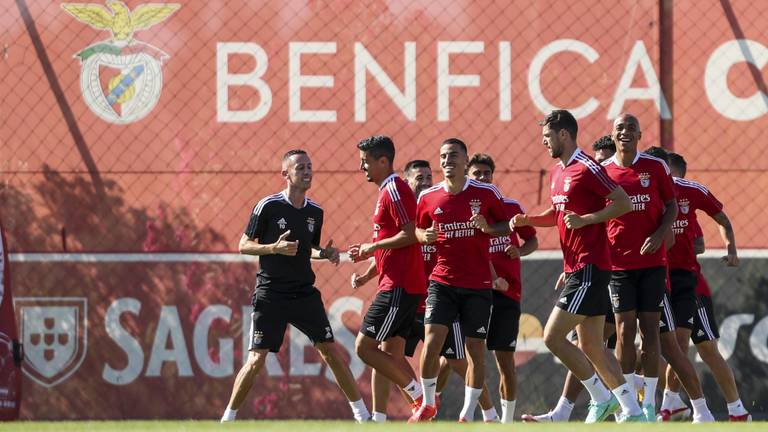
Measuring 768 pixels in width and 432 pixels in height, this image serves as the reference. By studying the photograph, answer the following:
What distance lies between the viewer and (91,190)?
41.1ft

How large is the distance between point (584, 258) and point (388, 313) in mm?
1593

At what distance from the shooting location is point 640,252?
9.78m

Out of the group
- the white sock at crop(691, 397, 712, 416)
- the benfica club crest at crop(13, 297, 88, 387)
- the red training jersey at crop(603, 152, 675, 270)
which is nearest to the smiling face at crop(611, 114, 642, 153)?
the red training jersey at crop(603, 152, 675, 270)

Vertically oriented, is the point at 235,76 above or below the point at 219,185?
above

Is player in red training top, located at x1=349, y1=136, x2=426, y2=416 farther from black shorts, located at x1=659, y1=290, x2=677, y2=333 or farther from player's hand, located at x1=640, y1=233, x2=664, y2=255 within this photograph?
black shorts, located at x1=659, y1=290, x2=677, y2=333

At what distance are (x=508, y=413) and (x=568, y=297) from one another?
5.66 feet

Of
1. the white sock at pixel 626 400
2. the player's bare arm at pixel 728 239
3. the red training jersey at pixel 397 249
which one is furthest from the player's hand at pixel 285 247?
the player's bare arm at pixel 728 239

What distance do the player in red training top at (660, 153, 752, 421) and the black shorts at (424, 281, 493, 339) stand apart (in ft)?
6.43

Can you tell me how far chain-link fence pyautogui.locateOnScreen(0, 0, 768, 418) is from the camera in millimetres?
12406

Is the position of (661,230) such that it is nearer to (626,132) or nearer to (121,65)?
(626,132)

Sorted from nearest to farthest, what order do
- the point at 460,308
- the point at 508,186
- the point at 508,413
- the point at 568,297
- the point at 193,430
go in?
the point at 193,430 < the point at 568,297 < the point at 460,308 < the point at 508,413 < the point at 508,186

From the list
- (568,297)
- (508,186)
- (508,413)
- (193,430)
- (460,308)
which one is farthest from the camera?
(508,186)

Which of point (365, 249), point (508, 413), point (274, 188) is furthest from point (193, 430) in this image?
point (274, 188)

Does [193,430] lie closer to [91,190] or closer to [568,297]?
[568,297]
